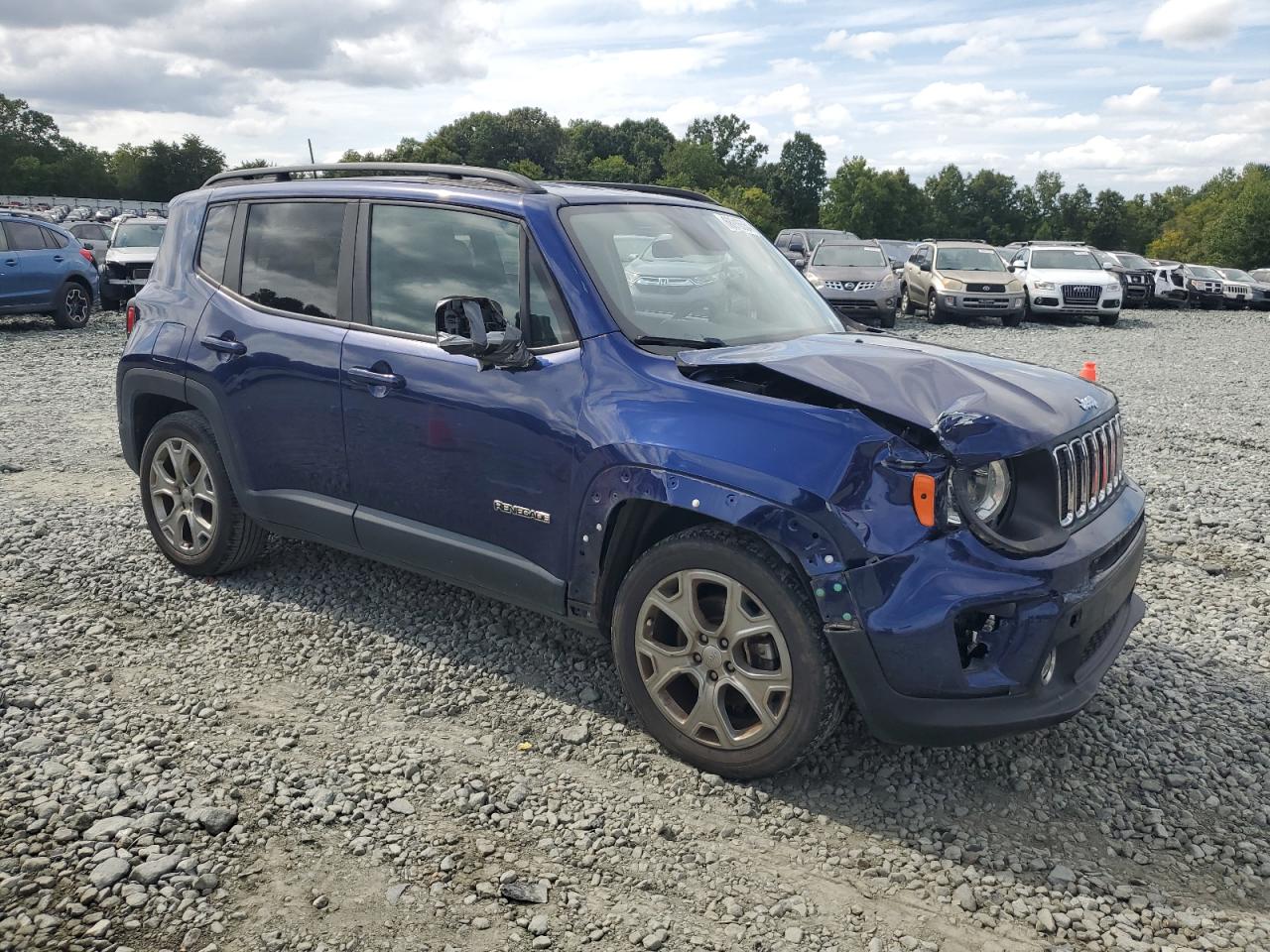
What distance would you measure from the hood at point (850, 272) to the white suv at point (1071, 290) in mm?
4085

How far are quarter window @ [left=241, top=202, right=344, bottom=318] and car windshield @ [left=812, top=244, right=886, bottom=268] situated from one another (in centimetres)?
1554

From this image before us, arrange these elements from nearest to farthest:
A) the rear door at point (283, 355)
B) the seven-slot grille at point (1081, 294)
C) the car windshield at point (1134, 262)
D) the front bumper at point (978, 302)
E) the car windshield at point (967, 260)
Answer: the rear door at point (283, 355) → the front bumper at point (978, 302) → the car windshield at point (967, 260) → the seven-slot grille at point (1081, 294) → the car windshield at point (1134, 262)

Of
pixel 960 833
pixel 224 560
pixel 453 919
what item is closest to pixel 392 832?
pixel 453 919

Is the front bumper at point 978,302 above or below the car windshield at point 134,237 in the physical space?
below

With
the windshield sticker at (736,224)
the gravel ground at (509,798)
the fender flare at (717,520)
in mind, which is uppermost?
the windshield sticker at (736,224)

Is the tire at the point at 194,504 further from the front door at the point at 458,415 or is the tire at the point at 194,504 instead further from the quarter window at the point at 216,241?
the front door at the point at 458,415


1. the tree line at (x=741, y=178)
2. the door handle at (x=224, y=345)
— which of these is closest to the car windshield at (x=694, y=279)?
the door handle at (x=224, y=345)

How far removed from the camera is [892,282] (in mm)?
18688

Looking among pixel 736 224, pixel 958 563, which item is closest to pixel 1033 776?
pixel 958 563

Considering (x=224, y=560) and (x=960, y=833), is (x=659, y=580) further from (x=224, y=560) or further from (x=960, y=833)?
(x=224, y=560)

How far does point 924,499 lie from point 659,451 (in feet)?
2.81

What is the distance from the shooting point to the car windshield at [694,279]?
3.82 metres

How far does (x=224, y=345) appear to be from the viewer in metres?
4.81

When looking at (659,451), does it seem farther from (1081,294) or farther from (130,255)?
(1081,294)
